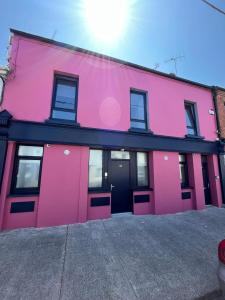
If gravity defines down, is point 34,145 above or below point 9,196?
above

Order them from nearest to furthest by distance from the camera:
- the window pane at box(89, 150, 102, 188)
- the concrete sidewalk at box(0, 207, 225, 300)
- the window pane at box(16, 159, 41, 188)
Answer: the concrete sidewalk at box(0, 207, 225, 300)
the window pane at box(16, 159, 41, 188)
the window pane at box(89, 150, 102, 188)

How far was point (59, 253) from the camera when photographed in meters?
3.44

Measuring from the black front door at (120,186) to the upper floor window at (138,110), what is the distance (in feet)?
6.25

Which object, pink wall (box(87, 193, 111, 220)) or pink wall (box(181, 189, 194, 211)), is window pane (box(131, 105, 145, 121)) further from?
pink wall (box(181, 189, 194, 211))

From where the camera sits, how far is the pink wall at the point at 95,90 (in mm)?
5180

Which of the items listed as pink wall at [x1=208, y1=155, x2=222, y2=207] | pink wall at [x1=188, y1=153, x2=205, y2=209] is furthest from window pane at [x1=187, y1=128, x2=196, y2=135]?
pink wall at [x1=208, y1=155, x2=222, y2=207]

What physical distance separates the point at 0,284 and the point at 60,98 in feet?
18.0

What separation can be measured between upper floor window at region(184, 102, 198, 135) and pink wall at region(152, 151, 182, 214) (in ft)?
6.94

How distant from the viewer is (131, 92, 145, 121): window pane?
272 inches

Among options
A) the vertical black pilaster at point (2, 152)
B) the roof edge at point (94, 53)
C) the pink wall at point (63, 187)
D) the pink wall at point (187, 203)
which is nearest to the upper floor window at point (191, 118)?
the roof edge at point (94, 53)

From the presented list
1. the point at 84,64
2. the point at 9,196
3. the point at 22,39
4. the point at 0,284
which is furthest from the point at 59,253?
the point at 22,39

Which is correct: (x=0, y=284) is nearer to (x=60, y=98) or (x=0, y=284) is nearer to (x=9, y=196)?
(x=9, y=196)

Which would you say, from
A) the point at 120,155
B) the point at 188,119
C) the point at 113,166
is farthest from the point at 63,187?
the point at 188,119

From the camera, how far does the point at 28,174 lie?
5156 mm
